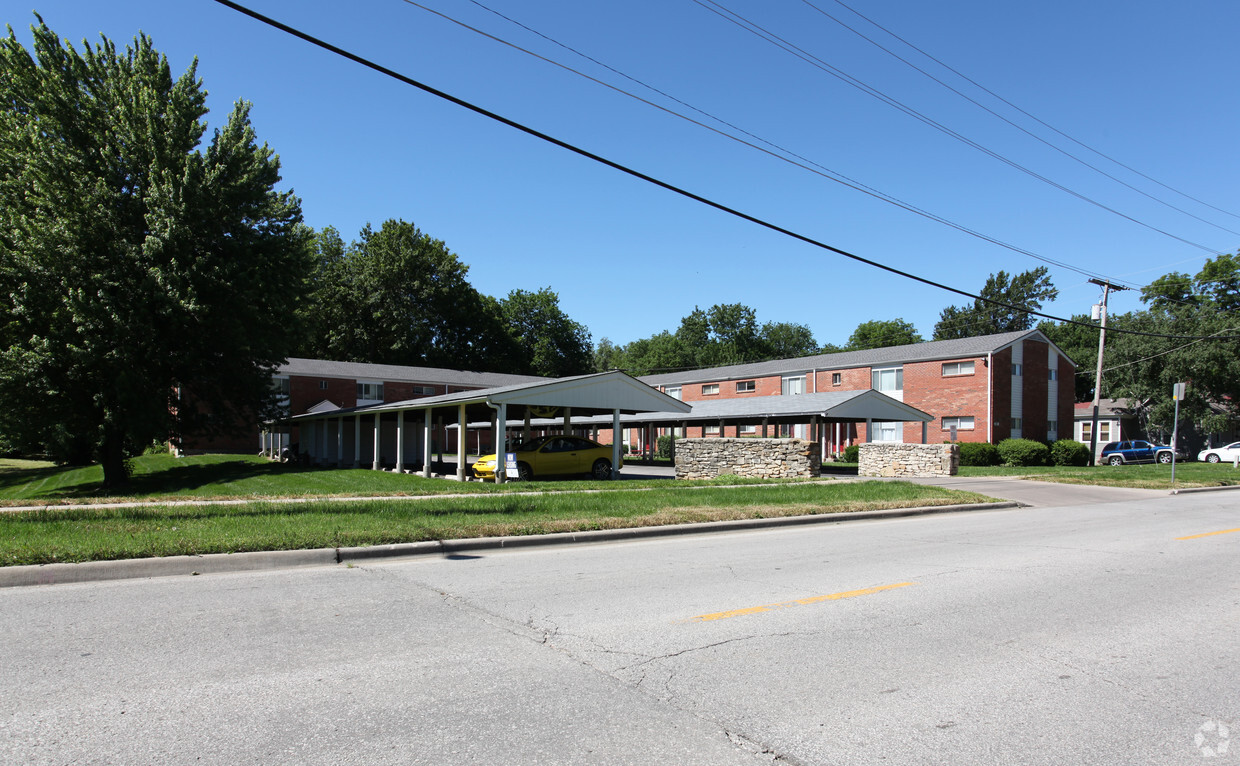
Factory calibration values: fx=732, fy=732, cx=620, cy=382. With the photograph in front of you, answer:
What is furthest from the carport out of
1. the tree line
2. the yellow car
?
the tree line

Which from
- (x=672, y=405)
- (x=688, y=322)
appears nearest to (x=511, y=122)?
(x=672, y=405)

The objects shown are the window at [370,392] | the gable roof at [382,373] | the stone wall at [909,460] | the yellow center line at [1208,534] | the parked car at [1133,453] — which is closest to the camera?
the yellow center line at [1208,534]

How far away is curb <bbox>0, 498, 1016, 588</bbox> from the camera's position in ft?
23.6

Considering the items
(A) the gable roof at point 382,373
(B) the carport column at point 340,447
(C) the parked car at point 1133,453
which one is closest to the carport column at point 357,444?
(B) the carport column at point 340,447

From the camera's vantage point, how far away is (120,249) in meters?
24.2

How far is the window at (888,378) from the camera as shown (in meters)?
43.5

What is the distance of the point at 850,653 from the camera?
16.8 ft

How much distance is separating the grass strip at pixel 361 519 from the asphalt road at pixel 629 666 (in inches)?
37.3

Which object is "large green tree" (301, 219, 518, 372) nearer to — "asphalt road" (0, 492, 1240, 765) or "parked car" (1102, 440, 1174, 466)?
"parked car" (1102, 440, 1174, 466)

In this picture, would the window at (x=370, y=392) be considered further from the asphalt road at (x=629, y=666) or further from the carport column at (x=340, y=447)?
the asphalt road at (x=629, y=666)

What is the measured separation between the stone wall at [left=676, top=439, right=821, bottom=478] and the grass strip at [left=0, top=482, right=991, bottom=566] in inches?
287

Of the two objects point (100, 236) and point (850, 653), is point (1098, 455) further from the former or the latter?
point (100, 236)

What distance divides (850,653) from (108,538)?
27.3ft

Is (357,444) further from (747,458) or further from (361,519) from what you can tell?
(361,519)
